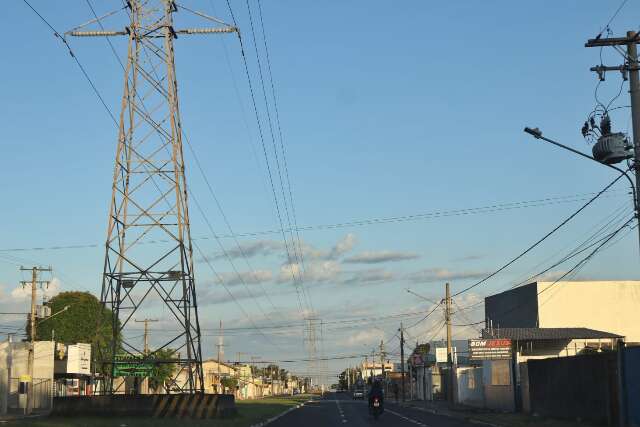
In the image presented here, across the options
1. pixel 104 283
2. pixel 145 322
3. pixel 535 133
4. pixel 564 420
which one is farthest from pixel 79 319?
pixel 535 133

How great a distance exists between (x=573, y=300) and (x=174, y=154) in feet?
225

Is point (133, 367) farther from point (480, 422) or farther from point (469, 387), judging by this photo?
point (469, 387)

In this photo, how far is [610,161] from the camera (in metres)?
23.2

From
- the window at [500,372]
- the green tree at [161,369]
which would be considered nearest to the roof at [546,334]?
the window at [500,372]

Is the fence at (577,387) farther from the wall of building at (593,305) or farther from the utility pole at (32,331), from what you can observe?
the wall of building at (593,305)

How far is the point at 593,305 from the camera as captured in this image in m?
90.1

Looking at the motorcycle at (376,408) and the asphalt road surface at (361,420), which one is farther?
the motorcycle at (376,408)

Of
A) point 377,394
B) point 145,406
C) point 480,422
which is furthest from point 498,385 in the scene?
point 145,406

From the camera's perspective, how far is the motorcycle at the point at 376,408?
3712cm

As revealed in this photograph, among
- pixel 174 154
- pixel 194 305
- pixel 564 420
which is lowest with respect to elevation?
pixel 564 420

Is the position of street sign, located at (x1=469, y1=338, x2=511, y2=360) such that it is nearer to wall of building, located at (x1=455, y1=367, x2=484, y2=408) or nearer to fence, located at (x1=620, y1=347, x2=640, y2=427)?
wall of building, located at (x1=455, y1=367, x2=484, y2=408)

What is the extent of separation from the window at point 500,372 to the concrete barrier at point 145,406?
17.4 metres

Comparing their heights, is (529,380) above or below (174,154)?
below

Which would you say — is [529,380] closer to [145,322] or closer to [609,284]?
[609,284]
